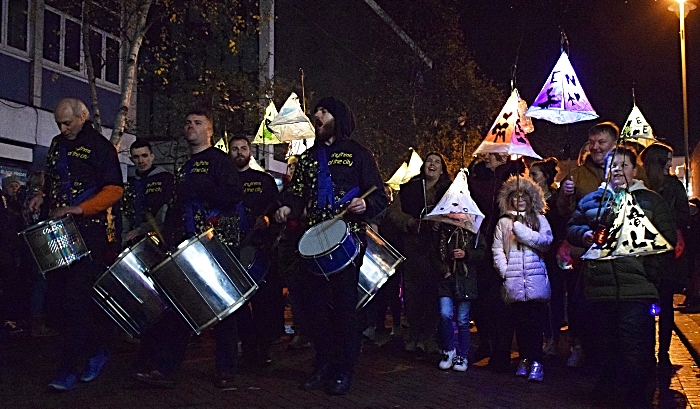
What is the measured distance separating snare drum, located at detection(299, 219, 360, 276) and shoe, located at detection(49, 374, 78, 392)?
1.94 metres

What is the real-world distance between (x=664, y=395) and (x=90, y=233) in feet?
14.9

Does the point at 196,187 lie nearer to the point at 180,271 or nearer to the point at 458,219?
the point at 180,271

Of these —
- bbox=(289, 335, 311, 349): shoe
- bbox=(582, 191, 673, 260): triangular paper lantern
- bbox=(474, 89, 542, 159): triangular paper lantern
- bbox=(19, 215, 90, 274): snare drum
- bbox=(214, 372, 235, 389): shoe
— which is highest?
bbox=(474, 89, 542, 159): triangular paper lantern

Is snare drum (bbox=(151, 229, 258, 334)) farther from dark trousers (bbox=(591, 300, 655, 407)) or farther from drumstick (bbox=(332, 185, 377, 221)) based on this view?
dark trousers (bbox=(591, 300, 655, 407))

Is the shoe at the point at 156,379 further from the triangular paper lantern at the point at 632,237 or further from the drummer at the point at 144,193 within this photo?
the triangular paper lantern at the point at 632,237

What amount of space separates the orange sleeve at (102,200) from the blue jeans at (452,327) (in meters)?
3.07

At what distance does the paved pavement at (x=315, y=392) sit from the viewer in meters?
5.62

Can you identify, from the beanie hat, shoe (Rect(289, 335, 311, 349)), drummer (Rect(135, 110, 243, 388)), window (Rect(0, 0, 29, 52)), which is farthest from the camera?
window (Rect(0, 0, 29, 52))

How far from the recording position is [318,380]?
6074 millimetres

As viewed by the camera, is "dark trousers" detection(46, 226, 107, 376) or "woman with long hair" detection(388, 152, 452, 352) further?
"woman with long hair" detection(388, 152, 452, 352)

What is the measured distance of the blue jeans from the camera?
7305 millimetres

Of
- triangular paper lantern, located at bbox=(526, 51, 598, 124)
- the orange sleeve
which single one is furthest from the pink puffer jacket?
the orange sleeve

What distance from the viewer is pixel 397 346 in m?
8.92

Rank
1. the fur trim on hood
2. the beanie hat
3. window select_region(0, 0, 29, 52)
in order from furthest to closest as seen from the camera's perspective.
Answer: window select_region(0, 0, 29, 52) → the fur trim on hood → the beanie hat
